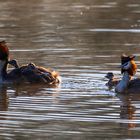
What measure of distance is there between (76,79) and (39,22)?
1078 cm

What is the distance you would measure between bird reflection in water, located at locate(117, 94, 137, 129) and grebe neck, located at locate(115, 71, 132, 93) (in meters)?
0.25

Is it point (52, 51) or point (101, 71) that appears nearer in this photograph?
point (101, 71)

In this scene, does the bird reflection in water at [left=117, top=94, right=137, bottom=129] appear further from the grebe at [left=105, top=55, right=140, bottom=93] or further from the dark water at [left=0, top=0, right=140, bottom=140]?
the grebe at [left=105, top=55, right=140, bottom=93]

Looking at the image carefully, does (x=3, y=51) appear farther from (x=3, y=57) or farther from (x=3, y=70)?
(x=3, y=70)

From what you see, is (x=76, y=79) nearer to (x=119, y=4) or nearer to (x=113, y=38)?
(x=113, y=38)

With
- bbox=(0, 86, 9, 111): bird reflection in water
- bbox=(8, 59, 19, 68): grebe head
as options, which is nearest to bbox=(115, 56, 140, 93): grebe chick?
bbox=(0, 86, 9, 111): bird reflection in water

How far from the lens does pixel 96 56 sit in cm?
2108

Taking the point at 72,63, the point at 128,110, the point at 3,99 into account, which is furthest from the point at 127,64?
the point at 72,63

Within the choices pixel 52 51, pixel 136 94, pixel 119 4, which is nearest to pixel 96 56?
pixel 52 51

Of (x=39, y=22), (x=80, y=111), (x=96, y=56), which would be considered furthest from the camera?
(x=39, y=22)

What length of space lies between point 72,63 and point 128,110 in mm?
5064

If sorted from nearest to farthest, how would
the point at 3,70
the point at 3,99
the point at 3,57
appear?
1. the point at 3,99
2. the point at 3,70
3. the point at 3,57

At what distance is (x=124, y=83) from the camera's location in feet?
57.2

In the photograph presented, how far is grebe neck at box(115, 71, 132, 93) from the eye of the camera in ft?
57.0
